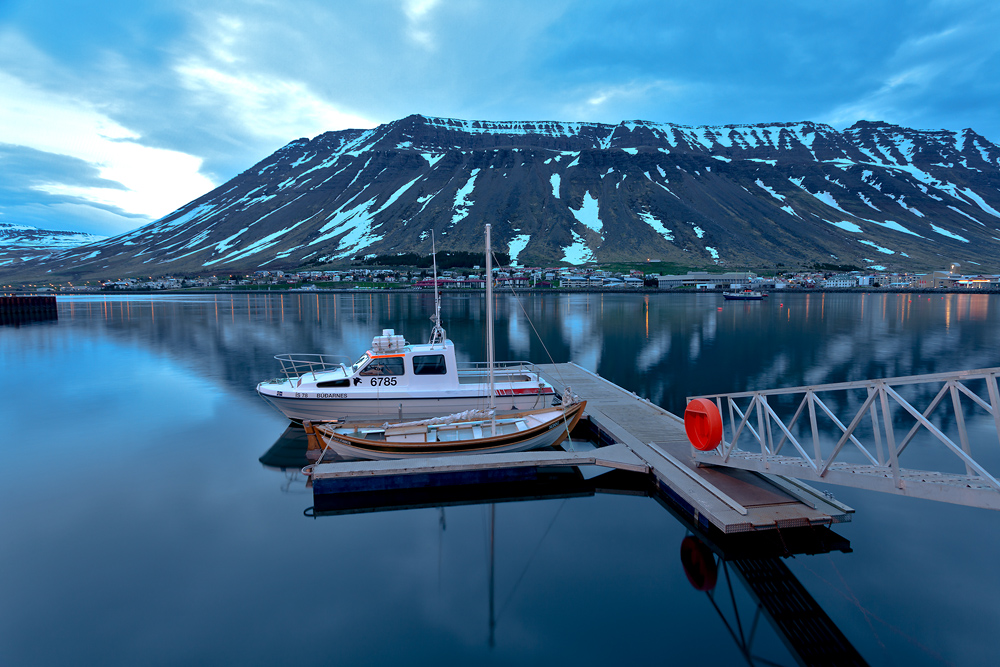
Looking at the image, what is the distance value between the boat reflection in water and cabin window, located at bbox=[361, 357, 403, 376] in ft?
11.9

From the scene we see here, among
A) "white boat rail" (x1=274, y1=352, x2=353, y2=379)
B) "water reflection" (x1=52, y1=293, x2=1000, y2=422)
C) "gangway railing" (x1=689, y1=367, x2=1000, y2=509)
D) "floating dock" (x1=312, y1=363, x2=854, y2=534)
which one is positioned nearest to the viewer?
"gangway railing" (x1=689, y1=367, x2=1000, y2=509)

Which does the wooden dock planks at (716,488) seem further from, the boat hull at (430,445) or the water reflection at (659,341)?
the water reflection at (659,341)

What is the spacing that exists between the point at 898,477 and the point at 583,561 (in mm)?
6874

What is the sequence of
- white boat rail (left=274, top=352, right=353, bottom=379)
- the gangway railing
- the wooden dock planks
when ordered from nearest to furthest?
1. the gangway railing
2. the wooden dock planks
3. white boat rail (left=274, top=352, right=353, bottom=379)

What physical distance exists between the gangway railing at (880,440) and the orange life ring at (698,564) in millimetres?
2459

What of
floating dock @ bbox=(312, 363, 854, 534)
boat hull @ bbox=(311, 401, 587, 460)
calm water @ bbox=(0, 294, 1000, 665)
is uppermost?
boat hull @ bbox=(311, 401, 587, 460)

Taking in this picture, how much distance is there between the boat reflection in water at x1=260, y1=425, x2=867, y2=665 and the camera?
9.76 m

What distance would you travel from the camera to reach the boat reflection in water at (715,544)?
9758mm

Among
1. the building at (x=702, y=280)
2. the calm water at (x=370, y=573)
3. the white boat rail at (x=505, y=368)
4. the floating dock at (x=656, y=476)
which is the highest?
the building at (x=702, y=280)

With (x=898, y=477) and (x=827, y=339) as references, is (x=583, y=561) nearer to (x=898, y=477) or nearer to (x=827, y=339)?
(x=898, y=477)

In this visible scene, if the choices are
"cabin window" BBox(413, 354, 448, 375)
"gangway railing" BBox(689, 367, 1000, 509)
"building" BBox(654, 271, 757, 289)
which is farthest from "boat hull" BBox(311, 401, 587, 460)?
"building" BBox(654, 271, 757, 289)

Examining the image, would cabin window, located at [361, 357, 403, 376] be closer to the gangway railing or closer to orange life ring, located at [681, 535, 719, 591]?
the gangway railing

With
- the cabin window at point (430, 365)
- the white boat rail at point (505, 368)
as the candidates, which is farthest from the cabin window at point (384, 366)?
the white boat rail at point (505, 368)

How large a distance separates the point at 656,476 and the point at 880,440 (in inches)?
248
